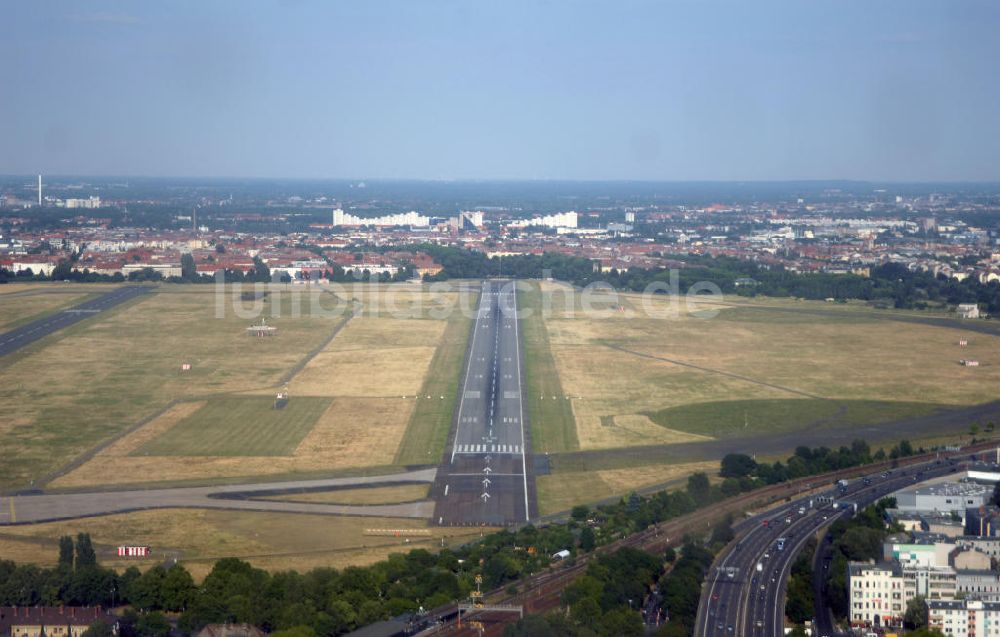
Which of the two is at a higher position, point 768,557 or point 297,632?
point 297,632

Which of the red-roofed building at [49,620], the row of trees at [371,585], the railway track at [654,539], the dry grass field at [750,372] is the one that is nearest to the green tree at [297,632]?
the row of trees at [371,585]

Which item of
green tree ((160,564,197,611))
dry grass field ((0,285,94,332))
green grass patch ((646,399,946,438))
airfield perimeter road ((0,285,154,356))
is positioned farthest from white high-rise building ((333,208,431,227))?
green tree ((160,564,197,611))

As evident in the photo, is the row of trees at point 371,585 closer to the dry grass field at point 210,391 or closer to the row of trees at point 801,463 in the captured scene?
the row of trees at point 801,463

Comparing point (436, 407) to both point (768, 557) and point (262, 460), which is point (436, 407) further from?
point (768, 557)

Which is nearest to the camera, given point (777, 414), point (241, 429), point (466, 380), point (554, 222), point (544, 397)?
point (241, 429)

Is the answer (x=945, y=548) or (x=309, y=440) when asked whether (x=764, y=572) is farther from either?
(x=309, y=440)

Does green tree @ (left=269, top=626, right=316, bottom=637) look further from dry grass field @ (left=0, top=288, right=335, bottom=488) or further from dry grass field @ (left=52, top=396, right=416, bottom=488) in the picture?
dry grass field @ (left=0, top=288, right=335, bottom=488)

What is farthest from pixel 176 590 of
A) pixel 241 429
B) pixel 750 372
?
pixel 750 372
